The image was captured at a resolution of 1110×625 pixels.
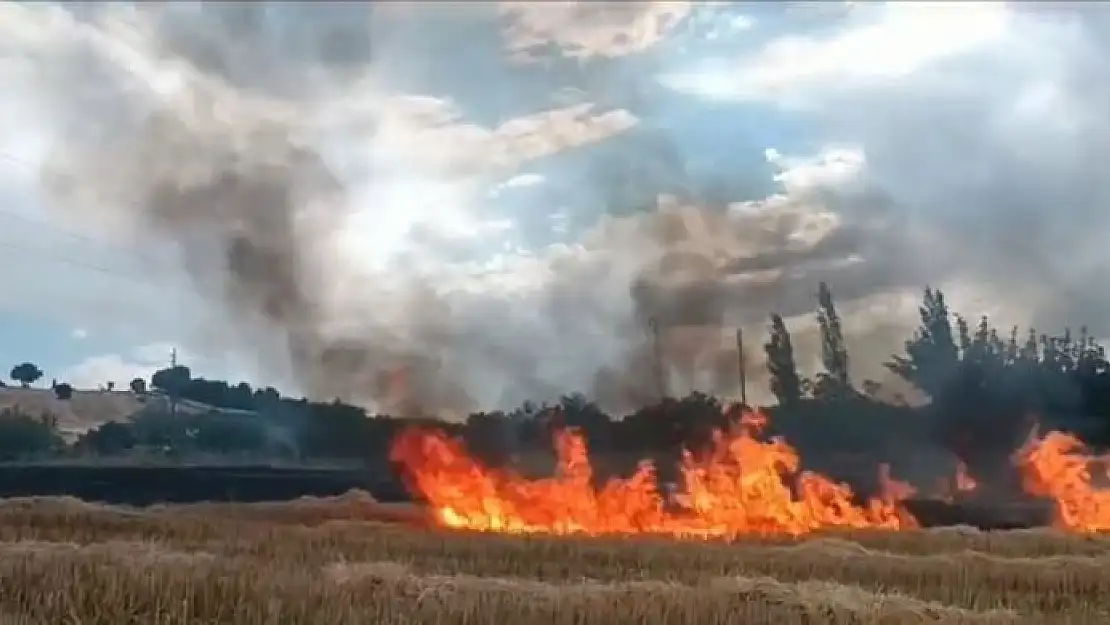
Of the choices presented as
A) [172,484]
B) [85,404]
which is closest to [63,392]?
[85,404]

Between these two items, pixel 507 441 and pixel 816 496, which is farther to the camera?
pixel 507 441

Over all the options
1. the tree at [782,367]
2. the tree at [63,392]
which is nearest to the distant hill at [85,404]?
the tree at [63,392]

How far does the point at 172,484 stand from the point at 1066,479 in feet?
105

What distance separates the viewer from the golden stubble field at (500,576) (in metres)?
10.3

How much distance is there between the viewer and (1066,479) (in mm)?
38406

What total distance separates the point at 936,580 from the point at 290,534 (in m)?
11.1

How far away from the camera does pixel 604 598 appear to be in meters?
12.1

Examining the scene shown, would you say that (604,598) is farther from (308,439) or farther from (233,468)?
(308,439)

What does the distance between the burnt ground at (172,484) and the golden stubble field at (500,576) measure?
53.1ft

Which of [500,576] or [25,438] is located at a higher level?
[25,438]

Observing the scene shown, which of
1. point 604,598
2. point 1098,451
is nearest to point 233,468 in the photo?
point 1098,451

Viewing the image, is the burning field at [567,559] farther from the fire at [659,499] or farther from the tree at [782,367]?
the tree at [782,367]

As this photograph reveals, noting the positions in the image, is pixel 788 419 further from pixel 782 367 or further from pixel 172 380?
pixel 172 380

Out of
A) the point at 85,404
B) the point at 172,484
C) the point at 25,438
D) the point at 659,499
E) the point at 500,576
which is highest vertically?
the point at 85,404
